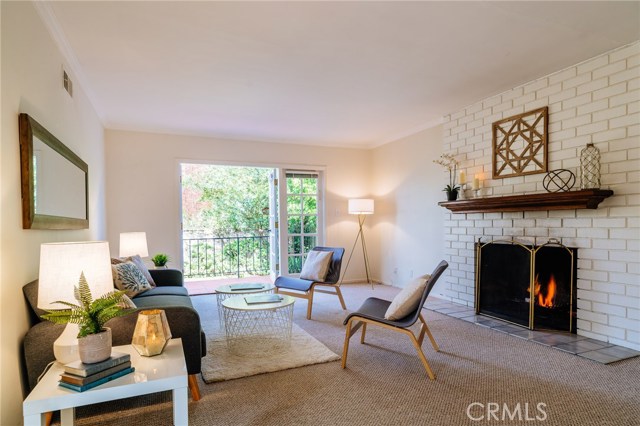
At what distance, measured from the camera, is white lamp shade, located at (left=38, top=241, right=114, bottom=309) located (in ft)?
5.16

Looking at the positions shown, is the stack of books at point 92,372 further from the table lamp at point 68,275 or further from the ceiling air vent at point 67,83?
the ceiling air vent at point 67,83

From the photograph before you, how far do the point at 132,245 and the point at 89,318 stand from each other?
2773mm

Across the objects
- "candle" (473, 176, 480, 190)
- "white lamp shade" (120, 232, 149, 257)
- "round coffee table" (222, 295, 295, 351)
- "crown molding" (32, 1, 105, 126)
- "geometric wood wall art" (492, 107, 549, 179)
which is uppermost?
"crown molding" (32, 1, 105, 126)

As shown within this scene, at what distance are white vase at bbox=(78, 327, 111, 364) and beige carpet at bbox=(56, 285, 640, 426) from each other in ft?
2.14

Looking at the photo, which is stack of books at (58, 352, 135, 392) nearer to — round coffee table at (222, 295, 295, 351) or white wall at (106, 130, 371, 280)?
round coffee table at (222, 295, 295, 351)

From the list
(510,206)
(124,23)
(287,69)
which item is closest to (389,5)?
(287,69)

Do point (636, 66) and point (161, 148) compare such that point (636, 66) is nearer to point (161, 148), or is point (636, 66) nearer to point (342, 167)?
point (342, 167)

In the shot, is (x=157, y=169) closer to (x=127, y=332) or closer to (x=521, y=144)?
(x=127, y=332)

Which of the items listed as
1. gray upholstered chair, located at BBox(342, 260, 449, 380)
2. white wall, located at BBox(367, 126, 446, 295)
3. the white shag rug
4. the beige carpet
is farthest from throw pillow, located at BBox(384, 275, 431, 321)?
white wall, located at BBox(367, 126, 446, 295)

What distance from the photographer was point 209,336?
11.4ft

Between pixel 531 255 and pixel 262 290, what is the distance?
2.76m

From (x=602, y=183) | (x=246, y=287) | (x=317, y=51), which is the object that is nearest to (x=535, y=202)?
(x=602, y=183)

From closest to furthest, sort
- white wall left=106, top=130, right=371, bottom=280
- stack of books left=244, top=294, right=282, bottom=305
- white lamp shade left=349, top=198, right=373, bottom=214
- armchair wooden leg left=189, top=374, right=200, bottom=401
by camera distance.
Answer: armchair wooden leg left=189, top=374, right=200, bottom=401, stack of books left=244, top=294, right=282, bottom=305, white wall left=106, top=130, right=371, bottom=280, white lamp shade left=349, top=198, right=373, bottom=214

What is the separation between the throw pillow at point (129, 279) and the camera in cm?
304
